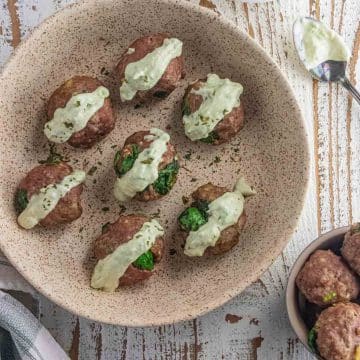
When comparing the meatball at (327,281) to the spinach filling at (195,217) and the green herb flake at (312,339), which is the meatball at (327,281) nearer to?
the green herb flake at (312,339)

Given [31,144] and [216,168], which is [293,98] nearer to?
[216,168]

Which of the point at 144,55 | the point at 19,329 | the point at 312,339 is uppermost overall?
the point at 144,55

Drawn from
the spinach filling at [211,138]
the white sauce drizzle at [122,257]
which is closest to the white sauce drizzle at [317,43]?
the spinach filling at [211,138]

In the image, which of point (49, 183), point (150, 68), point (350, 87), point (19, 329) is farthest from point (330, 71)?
point (19, 329)

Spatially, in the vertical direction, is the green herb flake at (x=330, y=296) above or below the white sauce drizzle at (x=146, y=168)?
below

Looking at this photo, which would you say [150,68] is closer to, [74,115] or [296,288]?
[74,115]
